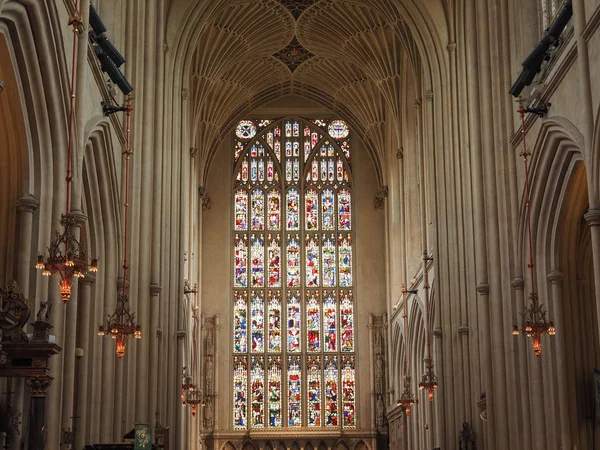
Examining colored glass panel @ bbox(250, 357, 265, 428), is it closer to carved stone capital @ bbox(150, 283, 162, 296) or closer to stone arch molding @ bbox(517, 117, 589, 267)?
carved stone capital @ bbox(150, 283, 162, 296)

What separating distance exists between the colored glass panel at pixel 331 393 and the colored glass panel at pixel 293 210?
6.44 meters

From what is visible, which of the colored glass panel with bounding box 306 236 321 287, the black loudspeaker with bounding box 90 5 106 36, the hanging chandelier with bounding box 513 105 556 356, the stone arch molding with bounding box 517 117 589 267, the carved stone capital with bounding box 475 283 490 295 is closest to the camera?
the black loudspeaker with bounding box 90 5 106 36

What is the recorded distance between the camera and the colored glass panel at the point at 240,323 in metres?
44.7

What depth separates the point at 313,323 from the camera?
148 feet

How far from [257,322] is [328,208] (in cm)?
626

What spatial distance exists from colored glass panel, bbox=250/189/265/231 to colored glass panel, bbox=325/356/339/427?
23.0 ft

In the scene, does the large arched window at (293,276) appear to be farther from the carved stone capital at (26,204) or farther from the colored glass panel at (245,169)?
the carved stone capital at (26,204)

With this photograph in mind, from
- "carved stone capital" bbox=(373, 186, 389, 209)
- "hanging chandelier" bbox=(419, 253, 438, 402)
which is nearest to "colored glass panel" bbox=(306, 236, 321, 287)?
"carved stone capital" bbox=(373, 186, 389, 209)

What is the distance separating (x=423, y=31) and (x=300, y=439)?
20140 mm

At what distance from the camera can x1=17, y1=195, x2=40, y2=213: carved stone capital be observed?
1499cm

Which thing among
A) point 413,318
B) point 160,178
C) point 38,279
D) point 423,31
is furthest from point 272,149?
point 38,279

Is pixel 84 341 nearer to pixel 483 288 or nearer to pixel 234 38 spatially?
pixel 483 288

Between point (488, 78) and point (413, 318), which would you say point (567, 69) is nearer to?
point (488, 78)

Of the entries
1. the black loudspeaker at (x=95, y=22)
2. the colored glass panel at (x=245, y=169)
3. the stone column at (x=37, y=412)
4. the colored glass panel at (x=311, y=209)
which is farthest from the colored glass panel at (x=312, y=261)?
the stone column at (x=37, y=412)
